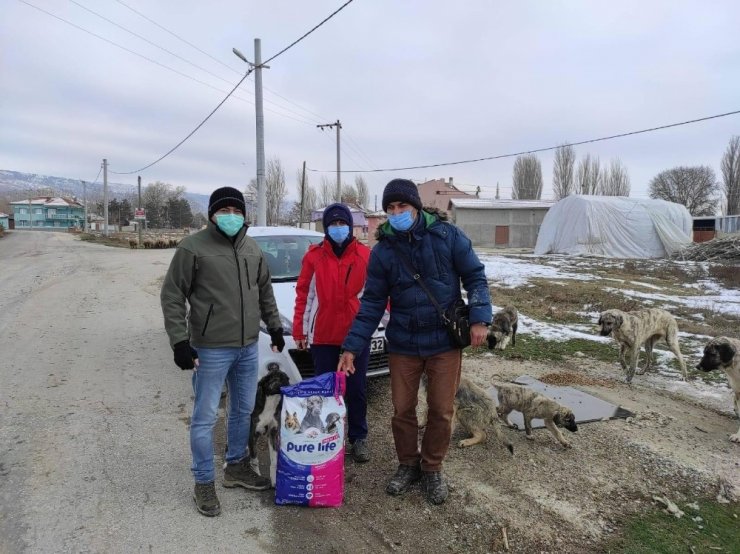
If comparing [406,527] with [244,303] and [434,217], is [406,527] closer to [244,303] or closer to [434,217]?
[244,303]

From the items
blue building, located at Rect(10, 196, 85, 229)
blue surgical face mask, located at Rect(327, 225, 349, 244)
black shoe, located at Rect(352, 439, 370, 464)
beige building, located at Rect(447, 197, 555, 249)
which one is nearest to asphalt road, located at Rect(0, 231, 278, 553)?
black shoe, located at Rect(352, 439, 370, 464)

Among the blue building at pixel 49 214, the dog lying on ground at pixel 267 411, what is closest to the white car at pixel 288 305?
the dog lying on ground at pixel 267 411

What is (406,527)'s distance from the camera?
290cm

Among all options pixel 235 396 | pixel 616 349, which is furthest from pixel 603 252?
pixel 235 396

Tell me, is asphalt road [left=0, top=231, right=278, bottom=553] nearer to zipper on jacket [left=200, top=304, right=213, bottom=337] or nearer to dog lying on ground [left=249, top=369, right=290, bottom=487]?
dog lying on ground [left=249, top=369, right=290, bottom=487]

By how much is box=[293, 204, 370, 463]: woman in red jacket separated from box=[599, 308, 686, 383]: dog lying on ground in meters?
3.62

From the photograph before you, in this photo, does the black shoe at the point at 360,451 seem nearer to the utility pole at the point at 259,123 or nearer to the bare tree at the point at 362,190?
the utility pole at the point at 259,123

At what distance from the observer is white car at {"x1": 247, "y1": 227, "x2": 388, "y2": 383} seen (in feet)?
13.8

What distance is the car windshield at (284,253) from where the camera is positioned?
5.65 metres

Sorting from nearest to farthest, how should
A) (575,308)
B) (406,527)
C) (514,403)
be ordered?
(406,527) < (514,403) < (575,308)

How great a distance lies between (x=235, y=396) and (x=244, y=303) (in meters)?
0.69

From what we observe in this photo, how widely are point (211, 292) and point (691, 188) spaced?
232 ft

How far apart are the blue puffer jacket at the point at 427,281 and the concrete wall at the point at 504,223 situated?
3834 centimetres

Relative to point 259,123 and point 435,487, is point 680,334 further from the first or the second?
point 259,123
